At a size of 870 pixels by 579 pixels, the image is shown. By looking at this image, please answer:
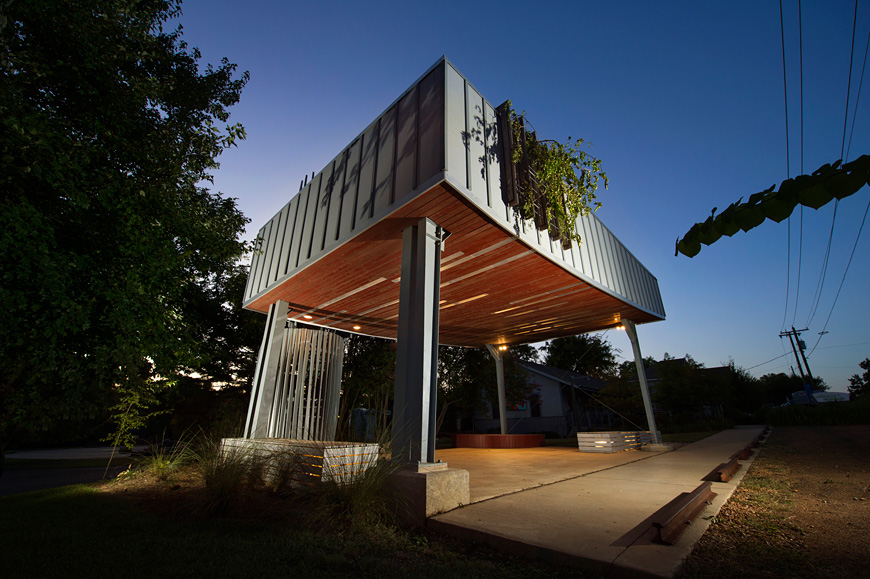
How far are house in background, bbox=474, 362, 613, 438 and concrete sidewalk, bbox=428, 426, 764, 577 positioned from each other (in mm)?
17521

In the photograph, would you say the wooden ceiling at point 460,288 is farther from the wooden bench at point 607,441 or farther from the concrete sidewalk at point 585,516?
the concrete sidewalk at point 585,516

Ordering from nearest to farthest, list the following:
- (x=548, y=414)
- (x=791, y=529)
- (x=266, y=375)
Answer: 1. (x=791, y=529)
2. (x=266, y=375)
3. (x=548, y=414)

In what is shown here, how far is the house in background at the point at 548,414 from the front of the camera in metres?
22.4

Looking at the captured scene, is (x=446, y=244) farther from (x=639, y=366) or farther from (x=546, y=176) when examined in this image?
(x=639, y=366)

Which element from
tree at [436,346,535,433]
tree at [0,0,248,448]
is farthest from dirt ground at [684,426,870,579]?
tree at [436,346,535,433]

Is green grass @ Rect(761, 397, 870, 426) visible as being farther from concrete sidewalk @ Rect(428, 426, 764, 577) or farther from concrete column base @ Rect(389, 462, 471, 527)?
concrete column base @ Rect(389, 462, 471, 527)

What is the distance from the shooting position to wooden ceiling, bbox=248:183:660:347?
4586mm

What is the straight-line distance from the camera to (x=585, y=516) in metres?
2.95

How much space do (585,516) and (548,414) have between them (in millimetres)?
21644

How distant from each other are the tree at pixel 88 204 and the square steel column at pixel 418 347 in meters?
3.11

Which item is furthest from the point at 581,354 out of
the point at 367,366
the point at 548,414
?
the point at 367,366

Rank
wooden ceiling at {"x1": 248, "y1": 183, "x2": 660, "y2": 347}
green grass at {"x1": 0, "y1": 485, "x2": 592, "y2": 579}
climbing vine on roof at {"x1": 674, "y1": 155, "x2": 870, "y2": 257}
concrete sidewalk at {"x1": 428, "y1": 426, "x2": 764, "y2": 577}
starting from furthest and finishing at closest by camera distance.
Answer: wooden ceiling at {"x1": 248, "y1": 183, "x2": 660, "y2": 347}, green grass at {"x1": 0, "y1": 485, "x2": 592, "y2": 579}, concrete sidewalk at {"x1": 428, "y1": 426, "x2": 764, "y2": 577}, climbing vine on roof at {"x1": 674, "y1": 155, "x2": 870, "y2": 257}

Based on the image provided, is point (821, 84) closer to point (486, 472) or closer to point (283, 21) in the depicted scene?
point (486, 472)

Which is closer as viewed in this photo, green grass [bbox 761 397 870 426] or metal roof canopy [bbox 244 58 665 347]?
metal roof canopy [bbox 244 58 665 347]
